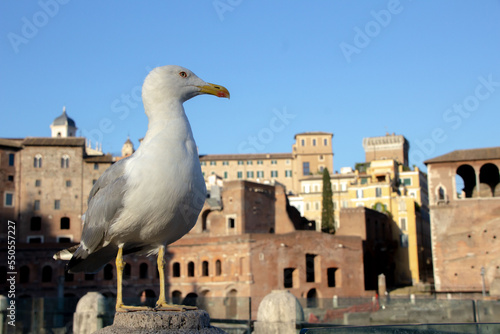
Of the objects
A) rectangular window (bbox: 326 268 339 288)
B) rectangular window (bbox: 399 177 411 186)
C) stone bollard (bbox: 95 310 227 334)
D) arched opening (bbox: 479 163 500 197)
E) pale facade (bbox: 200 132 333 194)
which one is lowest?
rectangular window (bbox: 326 268 339 288)

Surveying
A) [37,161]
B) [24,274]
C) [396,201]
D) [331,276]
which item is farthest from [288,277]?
[37,161]

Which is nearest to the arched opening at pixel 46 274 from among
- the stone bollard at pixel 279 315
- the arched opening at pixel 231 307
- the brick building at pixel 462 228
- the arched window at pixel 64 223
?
the arched window at pixel 64 223

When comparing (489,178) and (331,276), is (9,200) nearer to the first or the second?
(331,276)

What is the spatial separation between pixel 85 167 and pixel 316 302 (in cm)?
3714

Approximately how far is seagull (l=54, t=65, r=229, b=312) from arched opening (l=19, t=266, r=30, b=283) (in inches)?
1777

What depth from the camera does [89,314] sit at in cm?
1240

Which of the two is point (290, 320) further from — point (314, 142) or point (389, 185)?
point (314, 142)

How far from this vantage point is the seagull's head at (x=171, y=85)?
5496 millimetres

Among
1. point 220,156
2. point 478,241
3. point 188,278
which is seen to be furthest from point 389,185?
point 220,156

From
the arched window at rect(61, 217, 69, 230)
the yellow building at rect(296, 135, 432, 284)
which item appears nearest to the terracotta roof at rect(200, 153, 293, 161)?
the yellow building at rect(296, 135, 432, 284)

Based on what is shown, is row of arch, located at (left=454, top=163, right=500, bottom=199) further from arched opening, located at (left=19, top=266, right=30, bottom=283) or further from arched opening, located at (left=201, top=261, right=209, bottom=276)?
arched opening, located at (left=19, top=266, right=30, bottom=283)

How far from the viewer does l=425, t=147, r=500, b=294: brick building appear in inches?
1507

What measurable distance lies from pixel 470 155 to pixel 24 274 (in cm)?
3614

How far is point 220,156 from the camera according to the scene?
89188mm
